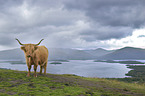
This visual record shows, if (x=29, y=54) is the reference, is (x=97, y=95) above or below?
below

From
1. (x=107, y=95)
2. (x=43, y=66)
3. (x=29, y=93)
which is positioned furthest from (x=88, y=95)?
(x=43, y=66)

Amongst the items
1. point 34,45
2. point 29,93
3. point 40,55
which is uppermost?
point 34,45

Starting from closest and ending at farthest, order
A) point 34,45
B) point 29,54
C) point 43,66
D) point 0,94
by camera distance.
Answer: point 0,94, point 29,54, point 34,45, point 43,66

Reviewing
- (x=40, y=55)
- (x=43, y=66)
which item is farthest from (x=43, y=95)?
(x=43, y=66)

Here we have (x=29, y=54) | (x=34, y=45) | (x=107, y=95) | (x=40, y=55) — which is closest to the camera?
(x=107, y=95)

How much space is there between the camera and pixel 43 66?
14102 mm

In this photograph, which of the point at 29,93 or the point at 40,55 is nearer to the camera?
the point at 29,93

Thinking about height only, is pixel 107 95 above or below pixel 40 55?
below

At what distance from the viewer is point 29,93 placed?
266 inches

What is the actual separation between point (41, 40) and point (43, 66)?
4.38 meters

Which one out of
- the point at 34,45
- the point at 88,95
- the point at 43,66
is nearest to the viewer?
the point at 88,95

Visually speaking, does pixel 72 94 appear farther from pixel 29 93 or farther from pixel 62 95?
pixel 29 93

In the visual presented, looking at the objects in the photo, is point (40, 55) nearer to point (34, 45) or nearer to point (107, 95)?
point (34, 45)

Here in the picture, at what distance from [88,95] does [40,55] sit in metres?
7.40
